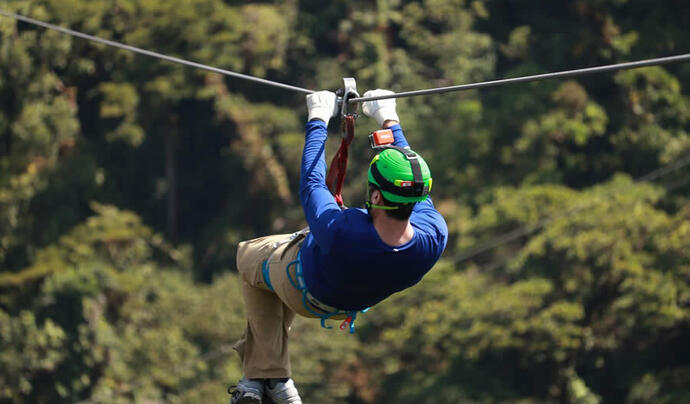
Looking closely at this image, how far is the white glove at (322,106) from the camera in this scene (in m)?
3.95

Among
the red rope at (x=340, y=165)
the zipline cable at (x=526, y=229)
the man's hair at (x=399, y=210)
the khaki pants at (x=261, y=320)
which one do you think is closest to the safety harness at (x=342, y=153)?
the red rope at (x=340, y=165)

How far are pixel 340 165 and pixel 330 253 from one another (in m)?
0.45

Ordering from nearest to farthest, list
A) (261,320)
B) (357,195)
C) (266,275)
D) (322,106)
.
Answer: (322,106), (266,275), (261,320), (357,195)

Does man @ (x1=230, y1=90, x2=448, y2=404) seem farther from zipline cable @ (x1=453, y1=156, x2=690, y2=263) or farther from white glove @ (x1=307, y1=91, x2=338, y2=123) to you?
zipline cable @ (x1=453, y1=156, x2=690, y2=263)

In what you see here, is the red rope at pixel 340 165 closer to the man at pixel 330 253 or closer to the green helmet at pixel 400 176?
the man at pixel 330 253

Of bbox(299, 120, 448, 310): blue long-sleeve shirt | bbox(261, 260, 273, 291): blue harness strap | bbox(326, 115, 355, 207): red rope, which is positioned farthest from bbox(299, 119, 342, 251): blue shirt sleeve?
bbox(261, 260, 273, 291): blue harness strap

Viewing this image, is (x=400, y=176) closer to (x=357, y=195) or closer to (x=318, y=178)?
(x=318, y=178)

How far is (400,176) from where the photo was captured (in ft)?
11.8

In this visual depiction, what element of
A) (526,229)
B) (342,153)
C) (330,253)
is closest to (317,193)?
(330,253)

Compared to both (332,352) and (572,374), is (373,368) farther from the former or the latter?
(572,374)

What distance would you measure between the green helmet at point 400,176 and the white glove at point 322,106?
355 mm

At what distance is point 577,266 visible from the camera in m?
15.1

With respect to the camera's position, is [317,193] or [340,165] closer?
[317,193]

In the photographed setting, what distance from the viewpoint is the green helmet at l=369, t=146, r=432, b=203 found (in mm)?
3578
